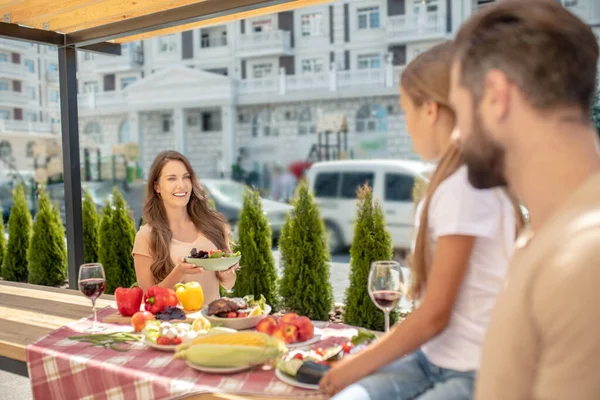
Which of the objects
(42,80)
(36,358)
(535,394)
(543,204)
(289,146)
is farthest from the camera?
(42,80)

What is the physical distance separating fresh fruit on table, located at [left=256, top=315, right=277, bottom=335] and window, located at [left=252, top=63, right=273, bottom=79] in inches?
1337

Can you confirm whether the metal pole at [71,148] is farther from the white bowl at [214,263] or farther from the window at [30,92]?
the window at [30,92]

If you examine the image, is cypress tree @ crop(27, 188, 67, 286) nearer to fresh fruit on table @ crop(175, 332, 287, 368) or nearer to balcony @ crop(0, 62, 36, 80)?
fresh fruit on table @ crop(175, 332, 287, 368)

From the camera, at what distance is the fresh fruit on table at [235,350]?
1.48 meters

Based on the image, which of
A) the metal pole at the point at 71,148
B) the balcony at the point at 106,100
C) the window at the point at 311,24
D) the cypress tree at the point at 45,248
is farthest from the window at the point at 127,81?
the metal pole at the point at 71,148

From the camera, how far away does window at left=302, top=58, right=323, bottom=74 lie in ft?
111

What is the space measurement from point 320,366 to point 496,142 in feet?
2.73

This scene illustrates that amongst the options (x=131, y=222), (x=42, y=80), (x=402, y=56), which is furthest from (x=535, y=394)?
(x=42, y=80)

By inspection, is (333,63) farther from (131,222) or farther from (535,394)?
(535,394)

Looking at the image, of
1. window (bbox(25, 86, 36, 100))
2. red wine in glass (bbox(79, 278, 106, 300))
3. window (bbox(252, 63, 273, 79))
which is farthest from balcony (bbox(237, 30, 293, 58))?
red wine in glass (bbox(79, 278, 106, 300))

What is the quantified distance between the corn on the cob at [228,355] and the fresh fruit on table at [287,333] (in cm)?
18

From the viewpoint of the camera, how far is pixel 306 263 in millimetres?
4652

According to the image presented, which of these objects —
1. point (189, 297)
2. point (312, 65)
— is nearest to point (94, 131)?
point (312, 65)

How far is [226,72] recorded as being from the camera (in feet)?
120
